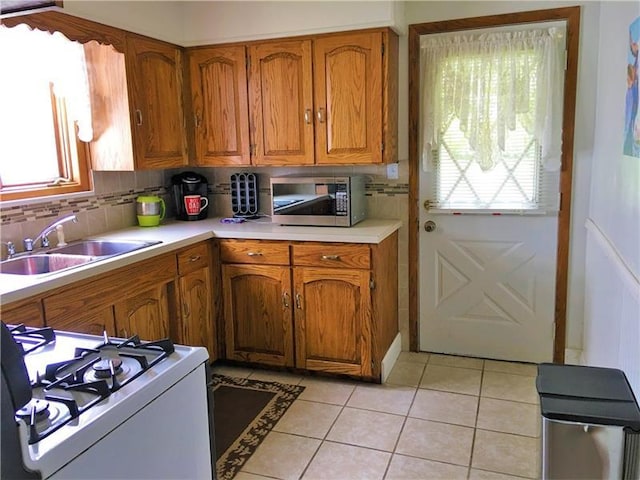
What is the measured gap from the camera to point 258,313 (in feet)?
10.4

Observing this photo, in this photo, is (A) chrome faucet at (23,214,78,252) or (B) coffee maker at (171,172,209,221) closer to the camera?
(A) chrome faucet at (23,214,78,252)

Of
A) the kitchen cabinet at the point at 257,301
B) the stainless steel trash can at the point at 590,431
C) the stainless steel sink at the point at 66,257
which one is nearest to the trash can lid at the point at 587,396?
the stainless steel trash can at the point at 590,431

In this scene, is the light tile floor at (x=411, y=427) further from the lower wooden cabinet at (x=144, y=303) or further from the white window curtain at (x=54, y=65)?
the white window curtain at (x=54, y=65)

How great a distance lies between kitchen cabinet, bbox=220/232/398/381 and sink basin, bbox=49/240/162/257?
54 cm

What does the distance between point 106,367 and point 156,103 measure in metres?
2.31

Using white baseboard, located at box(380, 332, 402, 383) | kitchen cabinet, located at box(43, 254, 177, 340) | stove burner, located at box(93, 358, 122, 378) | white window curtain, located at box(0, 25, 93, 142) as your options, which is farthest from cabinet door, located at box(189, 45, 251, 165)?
stove burner, located at box(93, 358, 122, 378)

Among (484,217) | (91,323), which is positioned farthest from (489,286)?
(91,323)

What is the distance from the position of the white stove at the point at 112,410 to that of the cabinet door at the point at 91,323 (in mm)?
789

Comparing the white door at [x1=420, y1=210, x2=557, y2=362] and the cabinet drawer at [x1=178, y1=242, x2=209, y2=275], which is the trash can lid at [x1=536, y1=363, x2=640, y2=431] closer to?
the white door at [x1=420, y1=210, x2=557, y2=362]

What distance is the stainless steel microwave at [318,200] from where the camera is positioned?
3.10 m

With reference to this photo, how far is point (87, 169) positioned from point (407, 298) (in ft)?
6.89

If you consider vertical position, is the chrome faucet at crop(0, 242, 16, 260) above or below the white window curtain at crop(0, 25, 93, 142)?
below

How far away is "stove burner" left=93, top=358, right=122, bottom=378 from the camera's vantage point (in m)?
1.10

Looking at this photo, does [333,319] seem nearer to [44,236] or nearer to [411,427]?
[411,427]
